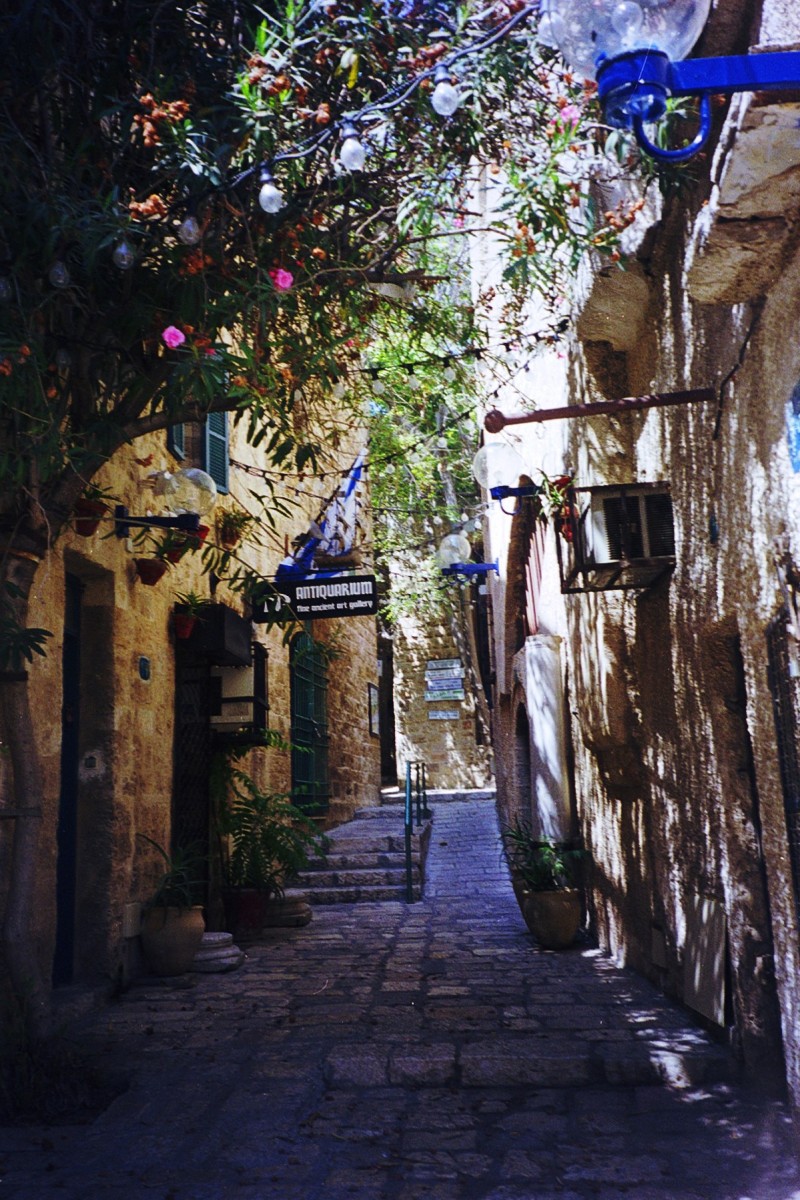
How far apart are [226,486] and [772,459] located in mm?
5842

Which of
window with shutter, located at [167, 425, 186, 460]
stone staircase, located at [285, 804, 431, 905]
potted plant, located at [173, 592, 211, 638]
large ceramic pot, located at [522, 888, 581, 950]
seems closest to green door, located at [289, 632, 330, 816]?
stone staircase, located at [285, 804, 431, 905]

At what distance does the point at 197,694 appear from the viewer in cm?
780

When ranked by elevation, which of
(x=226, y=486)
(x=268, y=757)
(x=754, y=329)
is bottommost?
(x=268, y=757)

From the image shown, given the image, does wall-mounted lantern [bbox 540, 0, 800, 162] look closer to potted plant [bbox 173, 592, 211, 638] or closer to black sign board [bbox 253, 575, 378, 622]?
potted plant [bbox 173, 592, 211, 638]

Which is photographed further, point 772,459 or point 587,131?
point 587,131

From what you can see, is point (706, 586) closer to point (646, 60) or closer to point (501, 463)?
point (501, 463)

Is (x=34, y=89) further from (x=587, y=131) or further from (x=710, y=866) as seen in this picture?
(x=710, y=866)

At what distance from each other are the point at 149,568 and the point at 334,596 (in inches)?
69.4

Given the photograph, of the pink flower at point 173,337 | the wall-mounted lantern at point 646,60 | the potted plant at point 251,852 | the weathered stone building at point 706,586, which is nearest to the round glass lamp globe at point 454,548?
the weathered stone building at point 706,586

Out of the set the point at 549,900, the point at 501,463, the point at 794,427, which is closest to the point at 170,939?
the point at 549,900

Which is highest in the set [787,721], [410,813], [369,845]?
[787,721]

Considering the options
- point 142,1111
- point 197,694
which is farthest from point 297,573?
point 142,1111

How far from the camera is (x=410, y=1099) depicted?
168 inches

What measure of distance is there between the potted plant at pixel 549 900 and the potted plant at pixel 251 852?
5.37 feet
